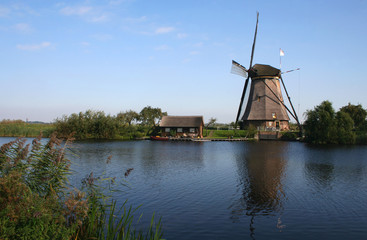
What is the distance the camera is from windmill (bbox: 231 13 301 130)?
152 feet

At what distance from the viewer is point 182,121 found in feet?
164

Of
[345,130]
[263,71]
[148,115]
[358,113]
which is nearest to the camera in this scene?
[345,130]

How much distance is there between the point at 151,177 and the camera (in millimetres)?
15133

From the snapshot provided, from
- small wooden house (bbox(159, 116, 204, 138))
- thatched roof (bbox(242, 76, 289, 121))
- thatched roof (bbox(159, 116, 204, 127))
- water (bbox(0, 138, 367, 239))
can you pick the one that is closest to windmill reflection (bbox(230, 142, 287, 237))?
water (bbox(0, 138, 367, 239))

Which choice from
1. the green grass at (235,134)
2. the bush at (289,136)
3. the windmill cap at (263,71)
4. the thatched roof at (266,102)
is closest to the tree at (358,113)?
the bush at (289,136)

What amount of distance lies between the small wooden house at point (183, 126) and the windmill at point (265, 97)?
28.5 ft

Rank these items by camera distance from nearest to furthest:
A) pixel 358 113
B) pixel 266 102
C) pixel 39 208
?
pixel 39 208
pixel 266 102
pixel 358 113

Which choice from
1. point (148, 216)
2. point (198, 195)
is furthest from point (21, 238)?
point (198, 195)

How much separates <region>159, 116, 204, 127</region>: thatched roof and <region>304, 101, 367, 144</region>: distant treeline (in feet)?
57.3

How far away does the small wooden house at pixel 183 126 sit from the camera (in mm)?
49219

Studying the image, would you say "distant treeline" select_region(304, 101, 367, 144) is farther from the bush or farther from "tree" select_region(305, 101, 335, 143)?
the bush

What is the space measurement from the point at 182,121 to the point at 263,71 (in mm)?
16238

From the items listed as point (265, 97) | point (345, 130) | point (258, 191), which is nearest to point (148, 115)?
point (265, 97)

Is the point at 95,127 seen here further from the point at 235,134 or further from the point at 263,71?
the point at 263,71
